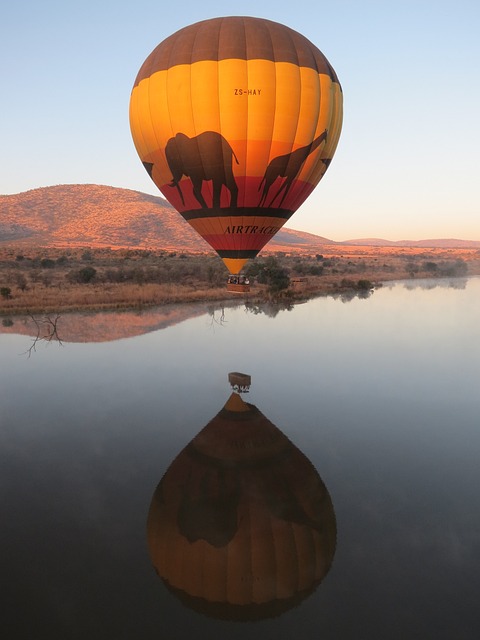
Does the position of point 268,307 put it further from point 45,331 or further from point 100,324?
point 45,331

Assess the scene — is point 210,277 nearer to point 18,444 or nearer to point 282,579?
point 18,444

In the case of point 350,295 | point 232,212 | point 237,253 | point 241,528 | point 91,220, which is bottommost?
point 241,528

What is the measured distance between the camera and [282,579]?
21.9ft

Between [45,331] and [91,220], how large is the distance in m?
138

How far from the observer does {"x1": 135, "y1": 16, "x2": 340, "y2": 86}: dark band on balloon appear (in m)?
15.1

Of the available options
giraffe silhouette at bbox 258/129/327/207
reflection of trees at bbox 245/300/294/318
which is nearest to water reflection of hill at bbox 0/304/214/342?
reflection of trees at bbox 245/300/294/318

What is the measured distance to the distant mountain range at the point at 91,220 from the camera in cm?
13225

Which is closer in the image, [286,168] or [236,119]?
[236,119]

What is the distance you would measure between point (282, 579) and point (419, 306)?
1167 inches

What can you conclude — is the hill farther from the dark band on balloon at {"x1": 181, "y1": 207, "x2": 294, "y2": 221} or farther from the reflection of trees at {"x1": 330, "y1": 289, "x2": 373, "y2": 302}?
the dark band on balloon at {"x1": 181, "y1": 207, "x2": 294, "y2": 221}

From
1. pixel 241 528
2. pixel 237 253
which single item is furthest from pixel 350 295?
pixel 241 528

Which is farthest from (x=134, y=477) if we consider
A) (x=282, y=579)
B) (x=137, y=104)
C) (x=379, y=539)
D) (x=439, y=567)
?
(x=137, y=104)

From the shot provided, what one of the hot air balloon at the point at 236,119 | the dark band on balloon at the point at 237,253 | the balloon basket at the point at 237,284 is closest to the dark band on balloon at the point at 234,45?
the hot air balloon at the point at 236,119

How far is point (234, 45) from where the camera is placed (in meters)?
15.1
